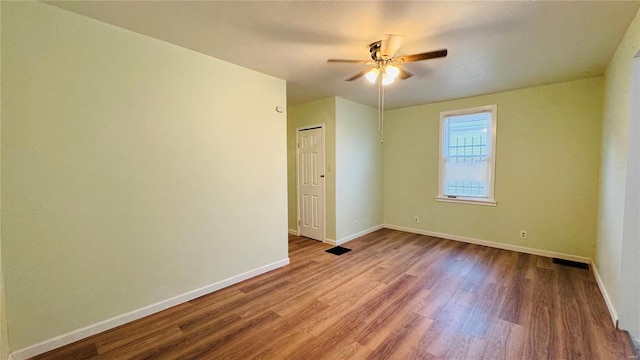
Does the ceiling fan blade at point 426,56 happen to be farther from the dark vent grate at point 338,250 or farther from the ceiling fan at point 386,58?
the dark vent grate at point 338,250

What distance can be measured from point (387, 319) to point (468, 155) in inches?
131

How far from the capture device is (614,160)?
8.32ft

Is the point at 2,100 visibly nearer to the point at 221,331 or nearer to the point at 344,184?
the point at 221,331

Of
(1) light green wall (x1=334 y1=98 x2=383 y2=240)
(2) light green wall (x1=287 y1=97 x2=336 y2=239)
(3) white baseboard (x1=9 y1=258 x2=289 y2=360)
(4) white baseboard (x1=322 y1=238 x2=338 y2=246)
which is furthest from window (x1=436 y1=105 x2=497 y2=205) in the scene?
(3) white baseboard (x1=9 y1=258 x2=289 y2=360)

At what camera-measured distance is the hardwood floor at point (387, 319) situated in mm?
1915

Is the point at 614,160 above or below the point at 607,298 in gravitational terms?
above

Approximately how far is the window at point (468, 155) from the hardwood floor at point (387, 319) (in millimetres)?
1341

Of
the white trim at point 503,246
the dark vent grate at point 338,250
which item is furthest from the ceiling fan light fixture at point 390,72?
the white trim at point 503,246

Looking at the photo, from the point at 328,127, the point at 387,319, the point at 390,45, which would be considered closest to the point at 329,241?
the point at 328,127

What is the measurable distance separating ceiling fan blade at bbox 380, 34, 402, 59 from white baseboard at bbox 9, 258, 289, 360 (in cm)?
276

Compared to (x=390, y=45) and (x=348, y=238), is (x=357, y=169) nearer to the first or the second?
(x=348, y=238)

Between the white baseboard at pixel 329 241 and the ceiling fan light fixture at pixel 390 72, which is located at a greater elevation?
the ceiling fan light fixture at pixel 390 72

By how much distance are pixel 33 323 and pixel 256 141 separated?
2334mm

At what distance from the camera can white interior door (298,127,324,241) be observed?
182 inches
